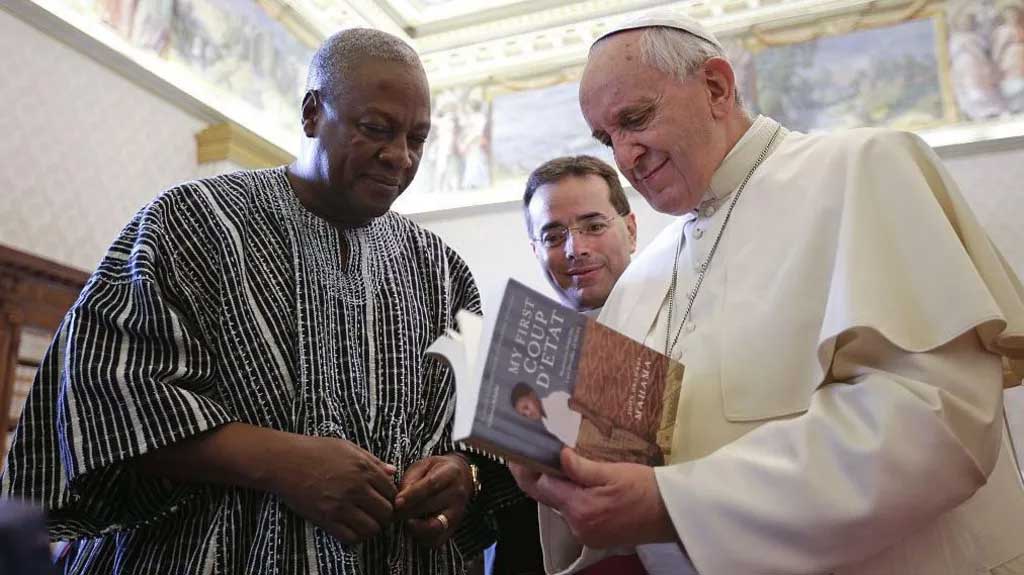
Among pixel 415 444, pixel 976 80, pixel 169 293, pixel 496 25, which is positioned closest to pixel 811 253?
pixel 415 444

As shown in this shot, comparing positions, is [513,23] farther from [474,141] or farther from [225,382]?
[225,382]

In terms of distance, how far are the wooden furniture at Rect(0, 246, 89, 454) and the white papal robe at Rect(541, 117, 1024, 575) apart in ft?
15.1

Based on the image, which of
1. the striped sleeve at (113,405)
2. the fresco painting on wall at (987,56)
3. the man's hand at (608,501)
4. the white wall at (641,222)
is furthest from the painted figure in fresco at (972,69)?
the striped sleeve at (113,405)

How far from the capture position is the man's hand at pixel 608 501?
59.6 inches

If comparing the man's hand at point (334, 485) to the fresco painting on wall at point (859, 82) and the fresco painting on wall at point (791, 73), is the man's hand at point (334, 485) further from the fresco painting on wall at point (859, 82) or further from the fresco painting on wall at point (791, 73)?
the fresco painting on wall at point (859, 82)

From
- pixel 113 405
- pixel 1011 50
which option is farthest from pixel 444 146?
pixel 113 405

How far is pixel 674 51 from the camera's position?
2.06 metres

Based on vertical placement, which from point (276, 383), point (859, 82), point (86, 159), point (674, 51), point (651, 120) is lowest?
point (276, 383)

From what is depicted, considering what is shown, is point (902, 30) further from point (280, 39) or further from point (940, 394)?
point (940, 394)

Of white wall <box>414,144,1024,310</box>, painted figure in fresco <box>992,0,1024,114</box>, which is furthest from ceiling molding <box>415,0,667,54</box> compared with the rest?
painted figure in fresco <box>992,0,1024,114</box>

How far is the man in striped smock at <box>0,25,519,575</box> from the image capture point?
1758 mm

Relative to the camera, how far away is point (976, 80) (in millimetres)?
7961

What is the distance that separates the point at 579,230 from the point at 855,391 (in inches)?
72.3

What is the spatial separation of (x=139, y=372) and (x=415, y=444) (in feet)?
2.09
